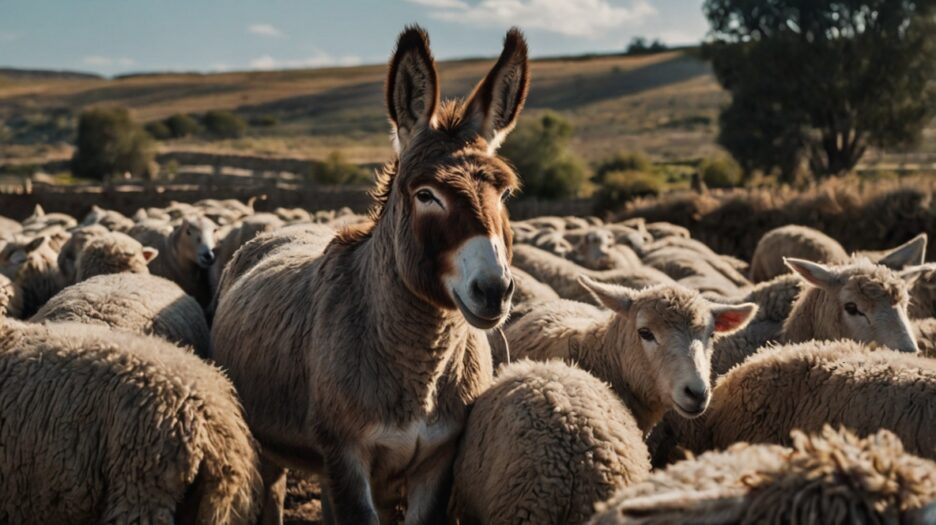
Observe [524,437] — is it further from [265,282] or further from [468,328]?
[265,282]

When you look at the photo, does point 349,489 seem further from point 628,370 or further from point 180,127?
point 180,127

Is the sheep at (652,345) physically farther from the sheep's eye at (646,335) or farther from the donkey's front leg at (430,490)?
the donkey's front leg at (430,490)

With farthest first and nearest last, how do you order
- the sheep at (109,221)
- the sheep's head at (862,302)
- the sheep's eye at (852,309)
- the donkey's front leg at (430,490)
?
the sheep at (109,221)
the sheep's eye at (852,309)
the sheep's head at (862,302)
the donkey's front leg at (430,490)

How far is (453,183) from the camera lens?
4.41 meters

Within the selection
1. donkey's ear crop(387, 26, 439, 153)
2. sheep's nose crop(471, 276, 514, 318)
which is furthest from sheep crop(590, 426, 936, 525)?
donkey's ear crop(387, 26, 439, 153)

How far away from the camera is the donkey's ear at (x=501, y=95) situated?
193 inches

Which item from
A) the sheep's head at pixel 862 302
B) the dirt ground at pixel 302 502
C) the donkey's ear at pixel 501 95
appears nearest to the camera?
the donkey's ear at pixel 501 95

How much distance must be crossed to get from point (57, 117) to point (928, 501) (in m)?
139

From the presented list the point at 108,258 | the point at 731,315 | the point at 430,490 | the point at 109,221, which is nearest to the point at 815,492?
the point at 430,490

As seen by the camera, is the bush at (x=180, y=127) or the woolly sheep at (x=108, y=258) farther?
the bush at (x=180, y=127)

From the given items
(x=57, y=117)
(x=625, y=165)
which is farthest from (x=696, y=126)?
(x=57, y=117)

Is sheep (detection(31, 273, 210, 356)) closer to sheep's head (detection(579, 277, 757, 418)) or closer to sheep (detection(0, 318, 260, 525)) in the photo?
sheep (detection(0, 318, 260, 525))

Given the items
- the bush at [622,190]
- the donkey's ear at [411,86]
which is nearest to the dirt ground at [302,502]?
the donkey's ear at [411,86]

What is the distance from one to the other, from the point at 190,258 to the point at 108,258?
2750mm
